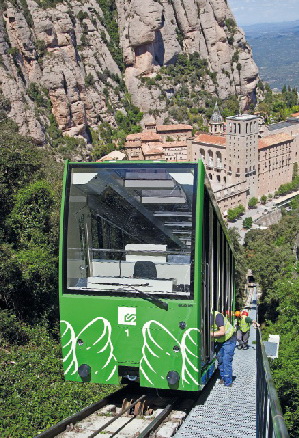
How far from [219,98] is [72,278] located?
99839mm

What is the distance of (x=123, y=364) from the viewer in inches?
293

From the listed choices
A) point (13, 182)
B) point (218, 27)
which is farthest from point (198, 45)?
point (13, 182)

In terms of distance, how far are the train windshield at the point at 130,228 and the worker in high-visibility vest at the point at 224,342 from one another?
132cm

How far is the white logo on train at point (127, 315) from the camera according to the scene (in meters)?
7.29

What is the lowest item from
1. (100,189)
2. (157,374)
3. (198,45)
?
(157,374)

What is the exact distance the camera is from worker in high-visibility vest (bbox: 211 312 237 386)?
813 cm

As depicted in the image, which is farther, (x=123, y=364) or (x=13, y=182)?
(x=13, y=182)

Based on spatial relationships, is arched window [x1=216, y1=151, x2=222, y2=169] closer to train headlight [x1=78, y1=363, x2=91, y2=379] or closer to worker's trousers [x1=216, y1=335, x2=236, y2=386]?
worker's trousers [x1=216, y1=335, x2=236, y2=386]

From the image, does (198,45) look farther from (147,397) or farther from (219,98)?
(147,397)

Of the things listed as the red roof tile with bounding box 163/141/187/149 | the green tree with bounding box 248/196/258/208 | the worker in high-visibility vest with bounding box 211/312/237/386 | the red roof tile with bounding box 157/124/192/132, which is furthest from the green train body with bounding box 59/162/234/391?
the red roof tile with bounding box 157/124/192/132

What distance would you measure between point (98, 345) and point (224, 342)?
204 cm

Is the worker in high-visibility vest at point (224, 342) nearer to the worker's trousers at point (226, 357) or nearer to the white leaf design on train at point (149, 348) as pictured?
the worker's trousers at point (226, 357)

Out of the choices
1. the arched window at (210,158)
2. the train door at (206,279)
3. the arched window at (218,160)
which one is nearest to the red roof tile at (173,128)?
the arched window at (210,158)

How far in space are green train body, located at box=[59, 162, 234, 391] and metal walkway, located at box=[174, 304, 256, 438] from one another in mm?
469
